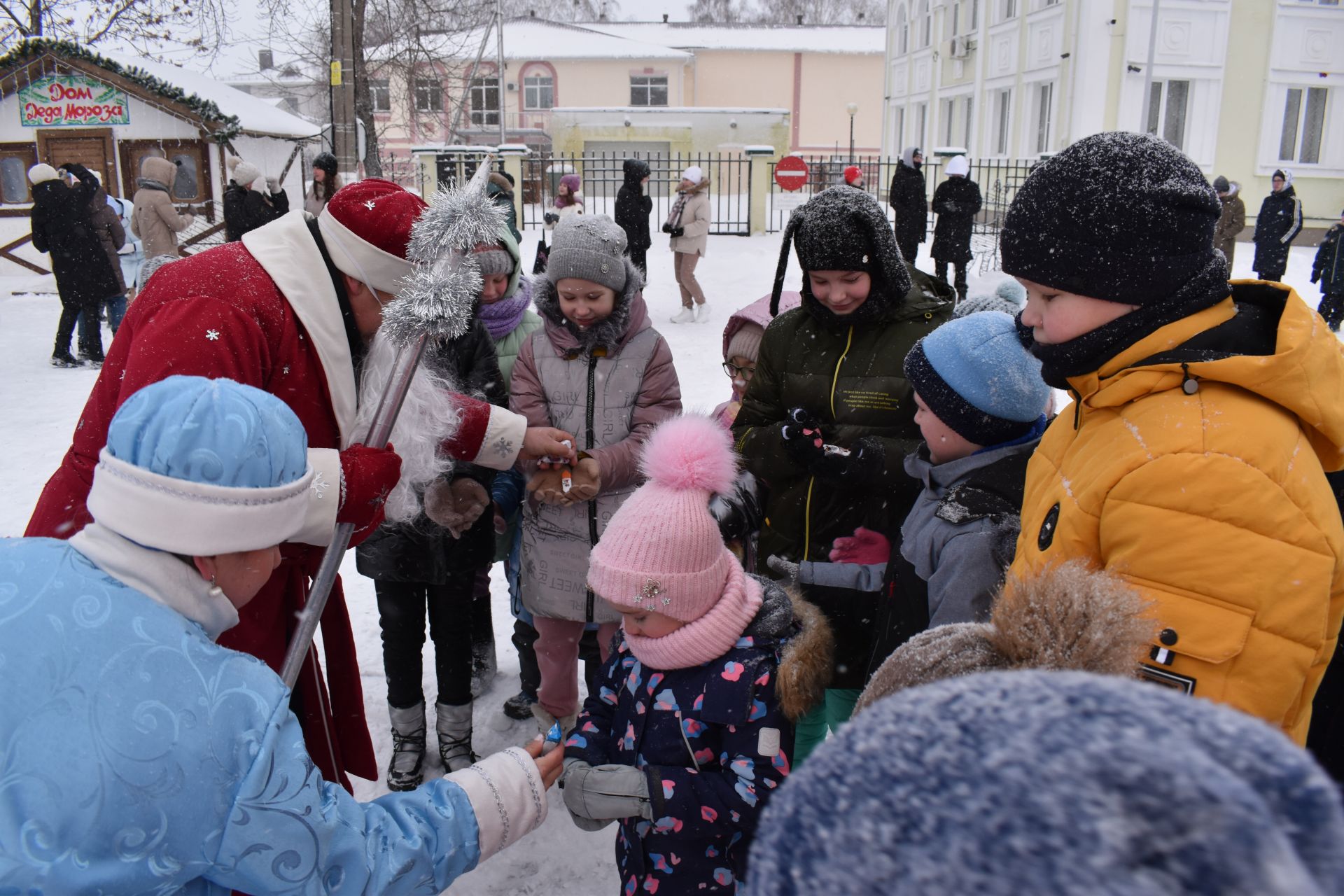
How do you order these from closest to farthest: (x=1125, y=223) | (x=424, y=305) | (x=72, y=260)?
(x=1125, y=223) → (x=424, y=305) → (x=72, y=260)

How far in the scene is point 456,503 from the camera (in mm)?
2895

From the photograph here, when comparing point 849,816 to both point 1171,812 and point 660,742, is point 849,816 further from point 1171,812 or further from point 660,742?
point 660,742

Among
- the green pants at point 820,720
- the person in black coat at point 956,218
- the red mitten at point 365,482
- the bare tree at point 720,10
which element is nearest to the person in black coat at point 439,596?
the red mitten at point 365,482

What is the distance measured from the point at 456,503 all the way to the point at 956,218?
10470 mm

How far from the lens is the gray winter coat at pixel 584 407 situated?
3.16 meters

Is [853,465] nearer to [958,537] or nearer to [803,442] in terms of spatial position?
[803,442]

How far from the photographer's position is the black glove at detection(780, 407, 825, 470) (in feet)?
8.32

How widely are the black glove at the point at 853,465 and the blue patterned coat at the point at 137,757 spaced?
1.56m

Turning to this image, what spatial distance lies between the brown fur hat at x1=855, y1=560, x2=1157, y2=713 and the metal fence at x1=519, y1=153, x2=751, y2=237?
11.9m

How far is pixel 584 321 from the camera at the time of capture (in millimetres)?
3146

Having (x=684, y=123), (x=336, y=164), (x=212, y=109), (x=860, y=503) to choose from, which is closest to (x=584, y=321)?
(x=860, y=503)

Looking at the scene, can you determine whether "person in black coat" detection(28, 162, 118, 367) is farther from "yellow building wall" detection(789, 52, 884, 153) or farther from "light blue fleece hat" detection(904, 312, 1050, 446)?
"yellow building wall" detection(789, 52, 884, 153)

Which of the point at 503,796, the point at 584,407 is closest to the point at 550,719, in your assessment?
the point at 584,407

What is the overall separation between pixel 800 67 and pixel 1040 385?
150ft
